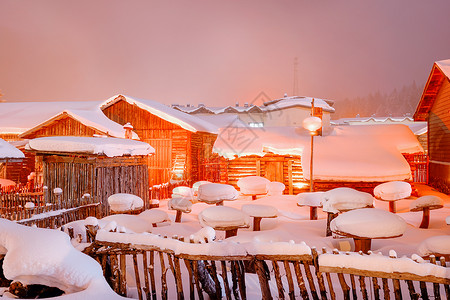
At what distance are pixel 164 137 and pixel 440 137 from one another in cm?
1863

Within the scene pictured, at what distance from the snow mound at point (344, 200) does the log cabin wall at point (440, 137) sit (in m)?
12.9

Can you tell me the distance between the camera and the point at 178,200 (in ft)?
37.2

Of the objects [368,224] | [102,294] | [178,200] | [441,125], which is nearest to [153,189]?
[178,200]

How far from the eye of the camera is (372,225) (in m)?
6.46

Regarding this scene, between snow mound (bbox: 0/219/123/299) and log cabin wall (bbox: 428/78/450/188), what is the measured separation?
2011 centimetres

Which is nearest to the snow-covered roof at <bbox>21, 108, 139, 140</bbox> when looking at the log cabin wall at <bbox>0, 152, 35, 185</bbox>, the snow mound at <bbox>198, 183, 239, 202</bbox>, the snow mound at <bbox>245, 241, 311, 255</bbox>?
the log cabin wall at <bbox>0, 152, 35, 185</bbox>

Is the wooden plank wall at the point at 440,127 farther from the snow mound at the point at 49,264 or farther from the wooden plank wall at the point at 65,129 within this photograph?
the wooden plank wall at the point at 65,129

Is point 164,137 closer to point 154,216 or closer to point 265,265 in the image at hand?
point 154,216

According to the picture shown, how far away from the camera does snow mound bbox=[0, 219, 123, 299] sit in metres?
3.38

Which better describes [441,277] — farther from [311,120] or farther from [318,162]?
[311,120]

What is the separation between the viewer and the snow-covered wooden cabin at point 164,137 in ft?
71.1

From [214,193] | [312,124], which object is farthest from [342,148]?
[214,193]

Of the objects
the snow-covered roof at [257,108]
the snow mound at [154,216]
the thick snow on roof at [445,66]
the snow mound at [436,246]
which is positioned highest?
the snow-covered roof at [257,108]

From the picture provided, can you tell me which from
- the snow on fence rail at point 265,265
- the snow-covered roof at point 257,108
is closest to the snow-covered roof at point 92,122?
the snow on fence rail at point 265,265
